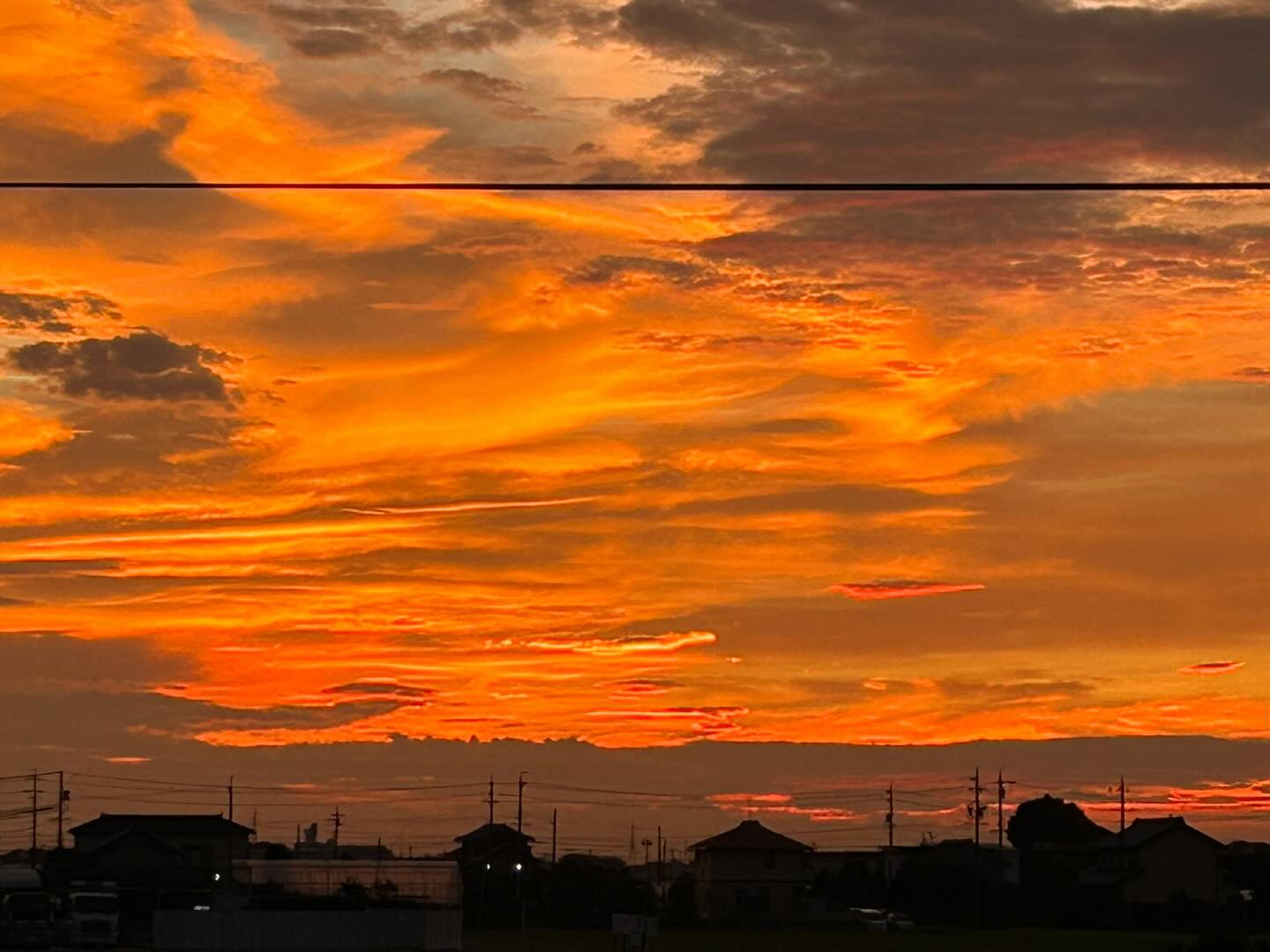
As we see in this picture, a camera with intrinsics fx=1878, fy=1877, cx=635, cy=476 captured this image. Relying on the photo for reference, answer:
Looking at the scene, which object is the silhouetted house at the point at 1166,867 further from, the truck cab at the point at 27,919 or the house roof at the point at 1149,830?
the truck cab at the point at 27,919

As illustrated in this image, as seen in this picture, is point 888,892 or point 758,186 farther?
point 888,892

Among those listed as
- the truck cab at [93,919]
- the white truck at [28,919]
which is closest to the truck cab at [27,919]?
the white truck at [28,919]

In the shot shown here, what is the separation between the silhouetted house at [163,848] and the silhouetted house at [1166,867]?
2697 inches

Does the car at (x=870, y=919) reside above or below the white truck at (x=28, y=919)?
below

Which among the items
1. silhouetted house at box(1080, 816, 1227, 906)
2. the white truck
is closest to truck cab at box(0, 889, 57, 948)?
the white truck

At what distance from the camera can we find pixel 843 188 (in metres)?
24.6

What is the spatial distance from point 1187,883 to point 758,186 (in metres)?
136

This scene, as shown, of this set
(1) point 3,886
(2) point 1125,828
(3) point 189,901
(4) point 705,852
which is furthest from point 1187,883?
(1) point 3,886

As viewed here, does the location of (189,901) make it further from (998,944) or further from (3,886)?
(998,944)

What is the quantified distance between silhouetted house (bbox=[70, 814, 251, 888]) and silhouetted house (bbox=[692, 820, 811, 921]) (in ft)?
124

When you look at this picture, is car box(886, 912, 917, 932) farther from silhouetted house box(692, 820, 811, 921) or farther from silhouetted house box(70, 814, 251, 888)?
silhouetted house box(70, 814, 251, 888)

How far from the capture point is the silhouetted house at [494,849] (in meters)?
165

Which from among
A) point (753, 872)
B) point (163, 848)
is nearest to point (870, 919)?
point (753, 872)

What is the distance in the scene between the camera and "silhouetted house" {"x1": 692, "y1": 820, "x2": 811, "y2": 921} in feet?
493
